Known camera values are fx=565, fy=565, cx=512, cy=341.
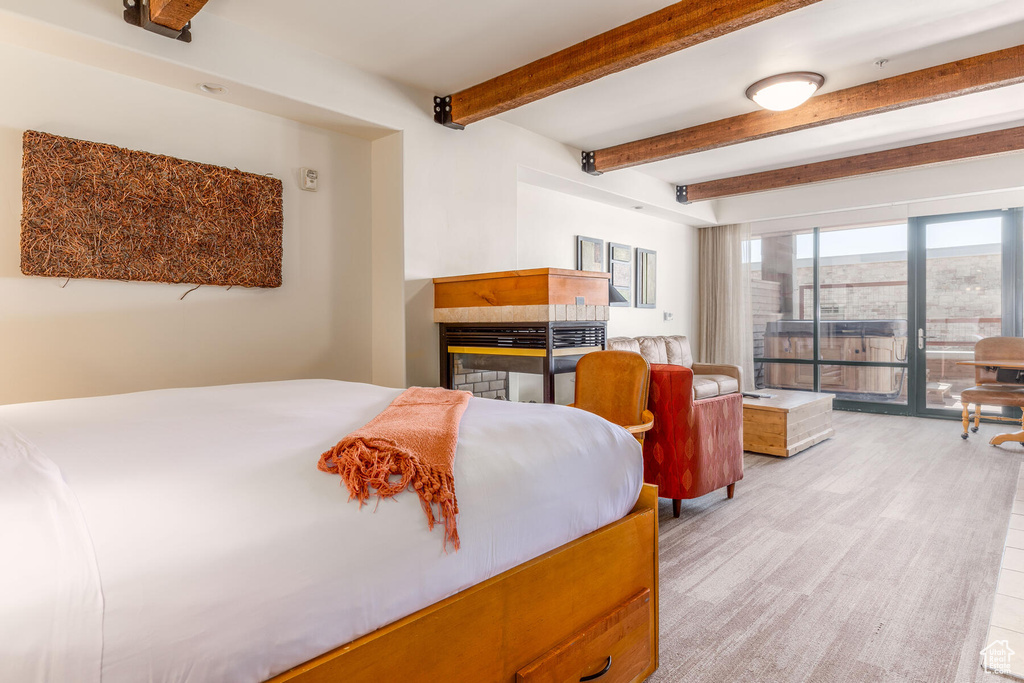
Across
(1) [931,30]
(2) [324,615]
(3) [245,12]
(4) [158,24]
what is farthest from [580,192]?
(2) [324,615]

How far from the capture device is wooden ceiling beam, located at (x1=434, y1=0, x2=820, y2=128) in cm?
249

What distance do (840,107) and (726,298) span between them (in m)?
3.53

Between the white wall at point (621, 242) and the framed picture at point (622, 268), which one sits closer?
the white wall at point (621, 242)

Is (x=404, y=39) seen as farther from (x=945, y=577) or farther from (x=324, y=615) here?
(x=945, y=577)

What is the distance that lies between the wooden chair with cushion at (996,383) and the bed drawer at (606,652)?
16.1ft

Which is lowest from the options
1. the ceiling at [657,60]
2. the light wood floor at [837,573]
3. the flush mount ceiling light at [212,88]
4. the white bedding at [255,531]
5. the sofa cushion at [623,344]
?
the light wood floor at [837,573]

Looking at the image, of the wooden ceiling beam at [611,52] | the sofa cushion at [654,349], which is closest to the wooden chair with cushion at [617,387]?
the wooden ceiling beam at [611,52]

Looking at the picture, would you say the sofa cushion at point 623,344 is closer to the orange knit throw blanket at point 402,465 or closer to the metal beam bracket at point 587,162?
the metal beam bracket at point 587,162

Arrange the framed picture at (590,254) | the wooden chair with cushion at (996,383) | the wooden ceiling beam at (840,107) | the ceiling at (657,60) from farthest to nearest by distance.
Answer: the framed picture at (590,254) < the wooden chair with cushion at (996,383) < the wooden ceiling beam at (840,107) < the ceiling at (657,60)

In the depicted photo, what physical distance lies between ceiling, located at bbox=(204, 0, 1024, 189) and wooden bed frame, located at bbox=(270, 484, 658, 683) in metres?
2.48

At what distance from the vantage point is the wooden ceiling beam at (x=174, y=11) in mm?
2361

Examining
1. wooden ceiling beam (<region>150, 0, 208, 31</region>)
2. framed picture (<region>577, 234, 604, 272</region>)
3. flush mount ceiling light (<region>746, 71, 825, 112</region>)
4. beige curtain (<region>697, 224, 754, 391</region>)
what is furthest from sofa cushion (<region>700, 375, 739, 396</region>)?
wooden ceiling beam (<region>150, 0, 208, 31</region>)

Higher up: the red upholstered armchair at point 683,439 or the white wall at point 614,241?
the white wall at point 614,241

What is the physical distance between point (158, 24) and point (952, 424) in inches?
289
